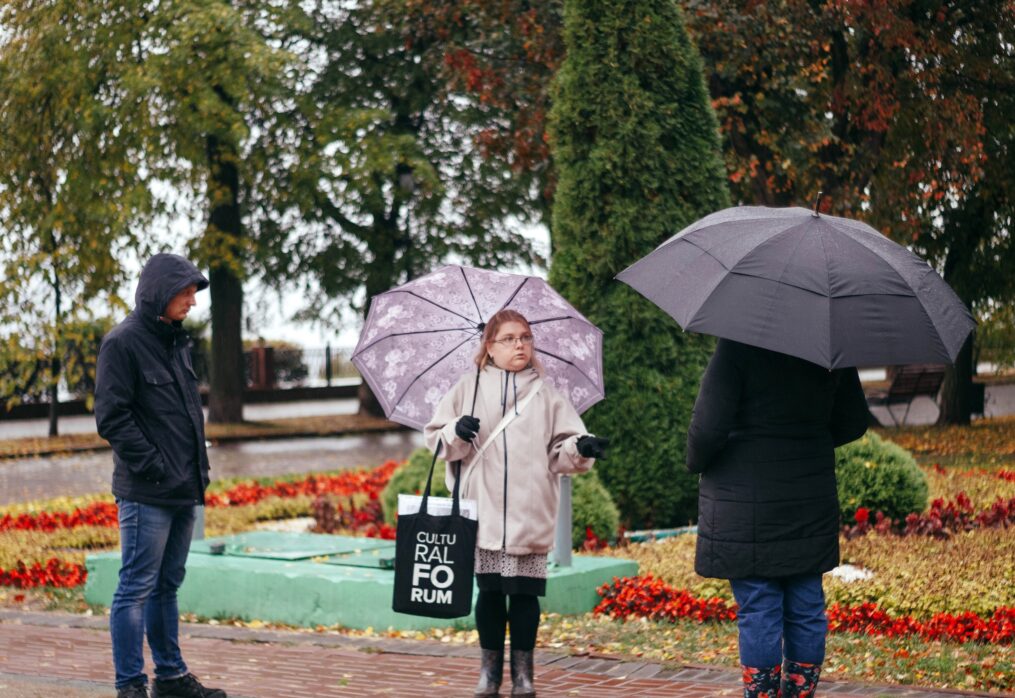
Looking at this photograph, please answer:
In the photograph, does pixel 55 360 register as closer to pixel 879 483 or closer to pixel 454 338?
pixel 879 483

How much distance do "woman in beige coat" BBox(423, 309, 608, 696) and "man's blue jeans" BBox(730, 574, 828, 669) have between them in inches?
36.4

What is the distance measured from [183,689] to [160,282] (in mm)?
1751

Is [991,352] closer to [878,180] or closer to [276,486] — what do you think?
[878,180]

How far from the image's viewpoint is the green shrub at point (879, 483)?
1031 cm

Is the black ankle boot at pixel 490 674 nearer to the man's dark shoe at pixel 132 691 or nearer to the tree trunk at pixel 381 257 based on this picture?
the man's dark shoe at pixel 132 691

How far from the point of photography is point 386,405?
6.84 metres

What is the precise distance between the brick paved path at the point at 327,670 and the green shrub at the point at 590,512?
2322 millimetres

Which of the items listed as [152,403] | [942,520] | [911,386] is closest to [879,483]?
[942,520]

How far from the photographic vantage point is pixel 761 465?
5066mm

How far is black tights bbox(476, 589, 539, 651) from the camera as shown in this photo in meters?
5.97

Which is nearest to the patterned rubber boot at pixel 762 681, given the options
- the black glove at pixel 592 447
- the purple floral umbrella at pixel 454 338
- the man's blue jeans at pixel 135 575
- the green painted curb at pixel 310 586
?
the black glove at pixel 592 447

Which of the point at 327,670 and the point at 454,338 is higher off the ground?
the point at 454,338

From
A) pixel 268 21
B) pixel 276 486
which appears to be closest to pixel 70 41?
pixel 268 21

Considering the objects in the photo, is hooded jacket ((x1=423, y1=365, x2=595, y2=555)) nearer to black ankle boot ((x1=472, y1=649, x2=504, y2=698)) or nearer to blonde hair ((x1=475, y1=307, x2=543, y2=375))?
blonde hair ((x1=475, y1=307, x2=543, y2=375))
